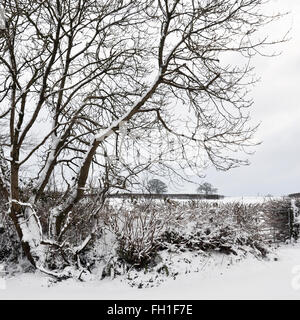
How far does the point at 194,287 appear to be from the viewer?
632 cm

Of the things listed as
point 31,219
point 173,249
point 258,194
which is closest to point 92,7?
point 31,219

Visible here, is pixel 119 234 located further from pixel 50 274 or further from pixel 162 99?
pixel 162 99

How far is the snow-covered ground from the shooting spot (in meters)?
5.77

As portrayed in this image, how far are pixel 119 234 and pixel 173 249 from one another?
1203mm

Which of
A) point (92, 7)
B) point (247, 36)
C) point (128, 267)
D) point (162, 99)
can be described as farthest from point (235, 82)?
point (128, 267)

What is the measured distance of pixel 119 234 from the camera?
7.01m

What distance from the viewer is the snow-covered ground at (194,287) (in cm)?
577

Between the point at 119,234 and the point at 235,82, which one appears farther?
the point at 235,82

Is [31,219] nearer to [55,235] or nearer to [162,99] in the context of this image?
[55,235]
